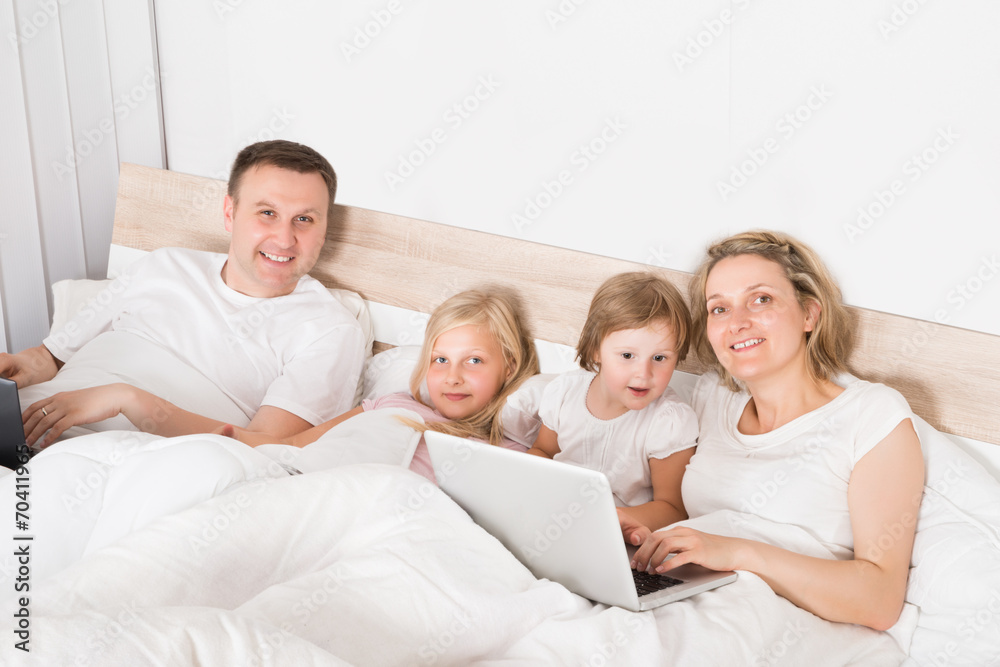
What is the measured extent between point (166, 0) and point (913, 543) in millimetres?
2399

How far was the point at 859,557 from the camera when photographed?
1268 mm

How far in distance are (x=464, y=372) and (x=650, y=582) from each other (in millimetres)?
734

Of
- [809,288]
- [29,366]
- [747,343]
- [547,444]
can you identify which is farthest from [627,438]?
[29,366]

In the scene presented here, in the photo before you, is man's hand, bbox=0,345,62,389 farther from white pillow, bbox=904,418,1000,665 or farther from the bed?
white pillow, bbox=904,418,1000,665

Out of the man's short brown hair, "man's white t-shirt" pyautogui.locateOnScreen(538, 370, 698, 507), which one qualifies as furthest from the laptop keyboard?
the man's short brown hair

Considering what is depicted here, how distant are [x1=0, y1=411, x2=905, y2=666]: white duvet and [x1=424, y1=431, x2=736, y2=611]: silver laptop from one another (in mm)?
31

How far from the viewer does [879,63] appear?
55.7 inches

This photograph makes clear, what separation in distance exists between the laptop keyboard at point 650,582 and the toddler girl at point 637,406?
0.80 ft

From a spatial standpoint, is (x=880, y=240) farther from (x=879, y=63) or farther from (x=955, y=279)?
(x=879, y=63)

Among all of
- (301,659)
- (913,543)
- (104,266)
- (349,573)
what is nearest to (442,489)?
(349,573)

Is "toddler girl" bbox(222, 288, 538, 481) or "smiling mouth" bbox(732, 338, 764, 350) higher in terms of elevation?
"smiling mouth" bbox(732, 338, 764, 350)

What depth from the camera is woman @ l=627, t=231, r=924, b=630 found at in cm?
124

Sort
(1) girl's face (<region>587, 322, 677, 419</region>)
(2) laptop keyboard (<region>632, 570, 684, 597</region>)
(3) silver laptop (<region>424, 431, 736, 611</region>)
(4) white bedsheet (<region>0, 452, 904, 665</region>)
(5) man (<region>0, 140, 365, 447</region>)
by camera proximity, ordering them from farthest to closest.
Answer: (5) man (<region>0, 140, 365, 447</region>)
(1) girl's face (<region>587, 322, 677, 419</region>)
(2) laptop keyboard (<region>632, 570, 684, 597</region>)
(3) silver laptop (<region>424, 431, 736, 611</region>)
(4) white bedsheet (<region>0, 452, 904, 665</region>)

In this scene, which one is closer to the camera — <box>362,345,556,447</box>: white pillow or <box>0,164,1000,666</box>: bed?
<box>0,164,1000,666</box>: bed
